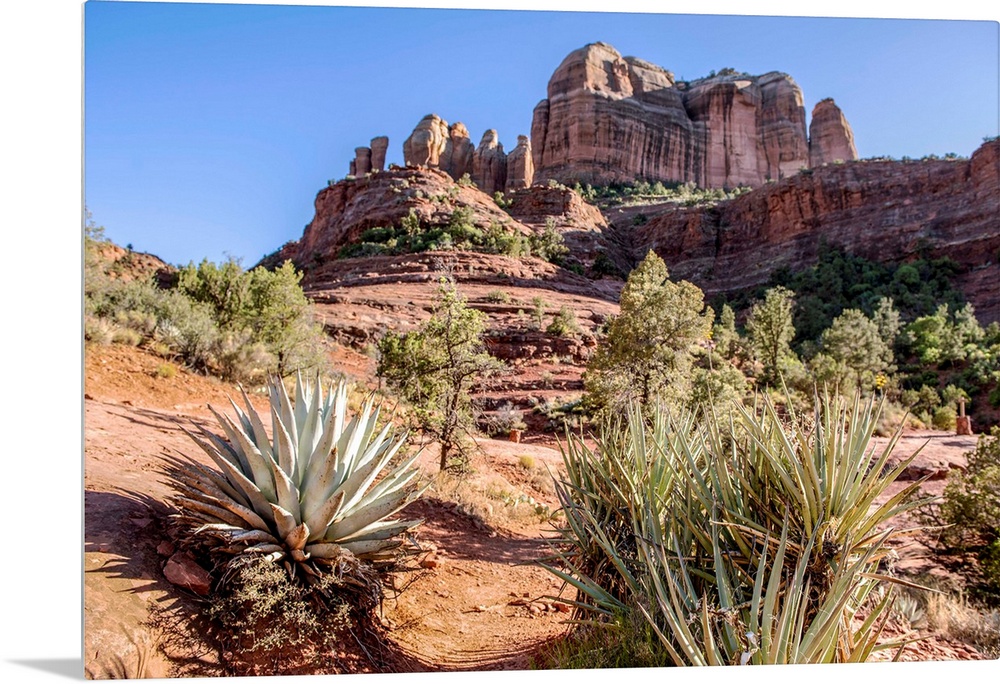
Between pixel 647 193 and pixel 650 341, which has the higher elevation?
pixel 647 193

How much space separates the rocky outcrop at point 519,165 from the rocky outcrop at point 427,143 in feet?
21.6

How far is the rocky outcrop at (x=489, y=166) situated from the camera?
→ 57500 millimetres

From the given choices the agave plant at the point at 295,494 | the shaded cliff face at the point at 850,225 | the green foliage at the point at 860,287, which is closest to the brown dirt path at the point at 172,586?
the agave plant at the point at 295,494

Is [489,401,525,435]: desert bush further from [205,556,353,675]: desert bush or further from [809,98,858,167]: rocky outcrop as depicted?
[809,98,858,167]: rocky outcrop

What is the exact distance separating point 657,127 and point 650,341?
53.4m

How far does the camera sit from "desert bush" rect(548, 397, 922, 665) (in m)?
2.20

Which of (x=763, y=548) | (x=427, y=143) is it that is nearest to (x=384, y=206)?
(x=427, y=143)

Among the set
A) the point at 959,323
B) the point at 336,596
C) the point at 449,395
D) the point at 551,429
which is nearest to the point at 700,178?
the point at 959,323

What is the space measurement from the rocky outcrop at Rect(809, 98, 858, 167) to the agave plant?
64849 mm

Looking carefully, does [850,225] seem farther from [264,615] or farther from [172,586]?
[172,586]

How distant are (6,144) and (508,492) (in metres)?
5.21

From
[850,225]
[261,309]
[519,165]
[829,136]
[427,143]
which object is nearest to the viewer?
[261,309]

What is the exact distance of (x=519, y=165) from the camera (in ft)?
191

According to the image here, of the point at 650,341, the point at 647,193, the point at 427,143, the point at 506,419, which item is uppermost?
the point at 427,143
